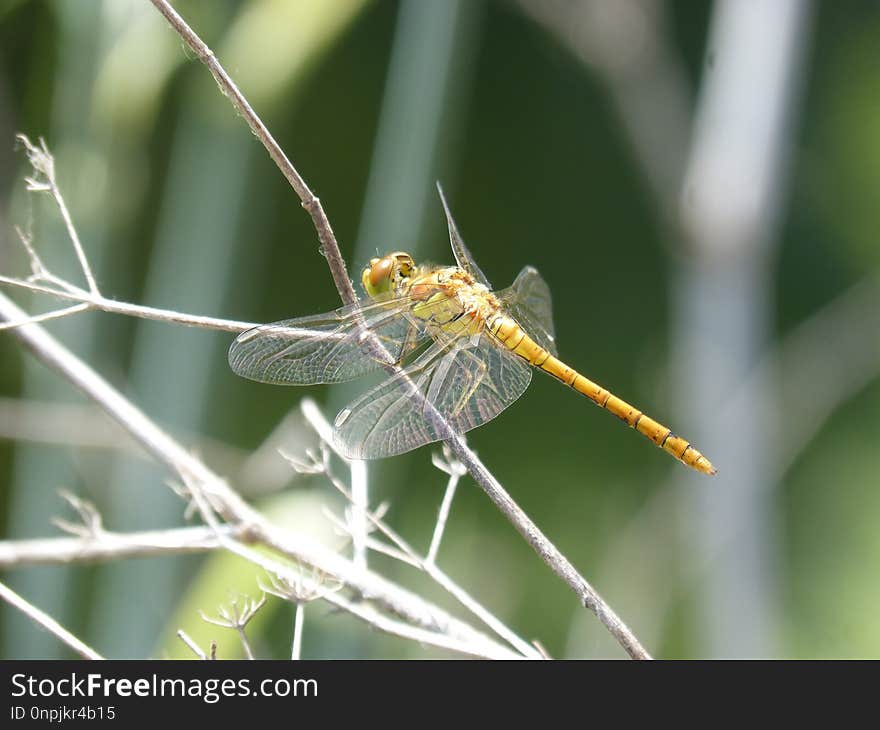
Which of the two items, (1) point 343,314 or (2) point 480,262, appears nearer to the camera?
(1) point 343,314

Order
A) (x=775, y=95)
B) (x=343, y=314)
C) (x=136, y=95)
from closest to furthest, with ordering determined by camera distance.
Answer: (x=343, y=314) → (x=136, y=95) → (x=775, y=95)

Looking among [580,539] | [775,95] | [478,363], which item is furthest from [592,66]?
[478,363]

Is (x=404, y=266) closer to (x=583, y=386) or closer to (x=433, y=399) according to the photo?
(x=433, y=399)

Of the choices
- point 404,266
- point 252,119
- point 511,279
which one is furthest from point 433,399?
point 511,279

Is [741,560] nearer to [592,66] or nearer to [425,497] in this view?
[425,497]

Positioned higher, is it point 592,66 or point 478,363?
point 592,66

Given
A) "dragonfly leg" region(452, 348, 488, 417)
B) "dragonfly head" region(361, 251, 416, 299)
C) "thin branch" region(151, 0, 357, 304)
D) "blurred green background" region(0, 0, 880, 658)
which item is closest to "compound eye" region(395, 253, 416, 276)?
"dragonfly head" region(361, 251, 416, 299)

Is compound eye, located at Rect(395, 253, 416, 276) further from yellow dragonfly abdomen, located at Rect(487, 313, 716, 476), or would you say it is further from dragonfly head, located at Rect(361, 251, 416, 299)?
yellow dragonfly abdomen, located at Rect(487, 313, 716, 476)
